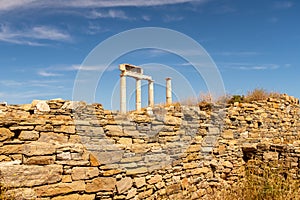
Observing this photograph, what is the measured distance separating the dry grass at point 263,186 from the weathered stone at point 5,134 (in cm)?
430

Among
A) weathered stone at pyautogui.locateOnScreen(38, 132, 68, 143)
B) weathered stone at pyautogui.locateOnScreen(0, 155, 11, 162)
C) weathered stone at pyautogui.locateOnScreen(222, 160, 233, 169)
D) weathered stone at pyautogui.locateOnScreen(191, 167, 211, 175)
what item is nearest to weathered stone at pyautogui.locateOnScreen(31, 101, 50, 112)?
weathered stone at pyautogui.locateOnScreen(38, 132, 68, 143)

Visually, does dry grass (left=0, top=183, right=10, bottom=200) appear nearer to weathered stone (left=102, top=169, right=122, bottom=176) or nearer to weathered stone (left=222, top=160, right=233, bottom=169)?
weathered stone (left=102, top=169, right=122, bottom=176)

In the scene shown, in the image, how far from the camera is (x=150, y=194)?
606cm

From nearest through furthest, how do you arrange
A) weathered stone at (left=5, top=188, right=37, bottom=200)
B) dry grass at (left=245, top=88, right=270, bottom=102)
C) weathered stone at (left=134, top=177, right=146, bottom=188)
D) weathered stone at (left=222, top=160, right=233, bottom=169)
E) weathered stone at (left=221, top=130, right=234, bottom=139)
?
weathered stone at (left=5, top=188, right=37, bottom=200) < weathered stone at (left=134, top=177, right=146, bottom=188) < weathered stone at (left=222, top=160, right=233, bottom=169) < weathered stone at (left=221, top=130, right=234, bottom=139) < dry grass at (left=245, top=88, right=270, bottom=102)

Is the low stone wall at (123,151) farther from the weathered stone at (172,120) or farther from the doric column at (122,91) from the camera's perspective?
the doric column at (122,91)

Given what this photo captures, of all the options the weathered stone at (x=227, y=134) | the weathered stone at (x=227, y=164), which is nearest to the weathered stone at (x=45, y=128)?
the weathered stone at (x=227, y=164)

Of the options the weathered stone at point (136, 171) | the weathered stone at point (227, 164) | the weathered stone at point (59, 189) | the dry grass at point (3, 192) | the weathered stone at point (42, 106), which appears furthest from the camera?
the weathered stone at point (227, 164)

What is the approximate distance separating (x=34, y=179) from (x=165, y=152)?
291 cm

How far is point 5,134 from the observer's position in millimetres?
5191

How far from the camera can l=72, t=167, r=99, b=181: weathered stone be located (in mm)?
4828

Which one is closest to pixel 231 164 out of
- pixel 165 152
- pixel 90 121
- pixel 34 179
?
pixel 165 152

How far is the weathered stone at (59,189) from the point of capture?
176 inches

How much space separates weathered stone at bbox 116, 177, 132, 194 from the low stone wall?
0.6 inches

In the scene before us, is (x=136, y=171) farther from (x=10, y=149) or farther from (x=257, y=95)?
(x=257, y=95)
